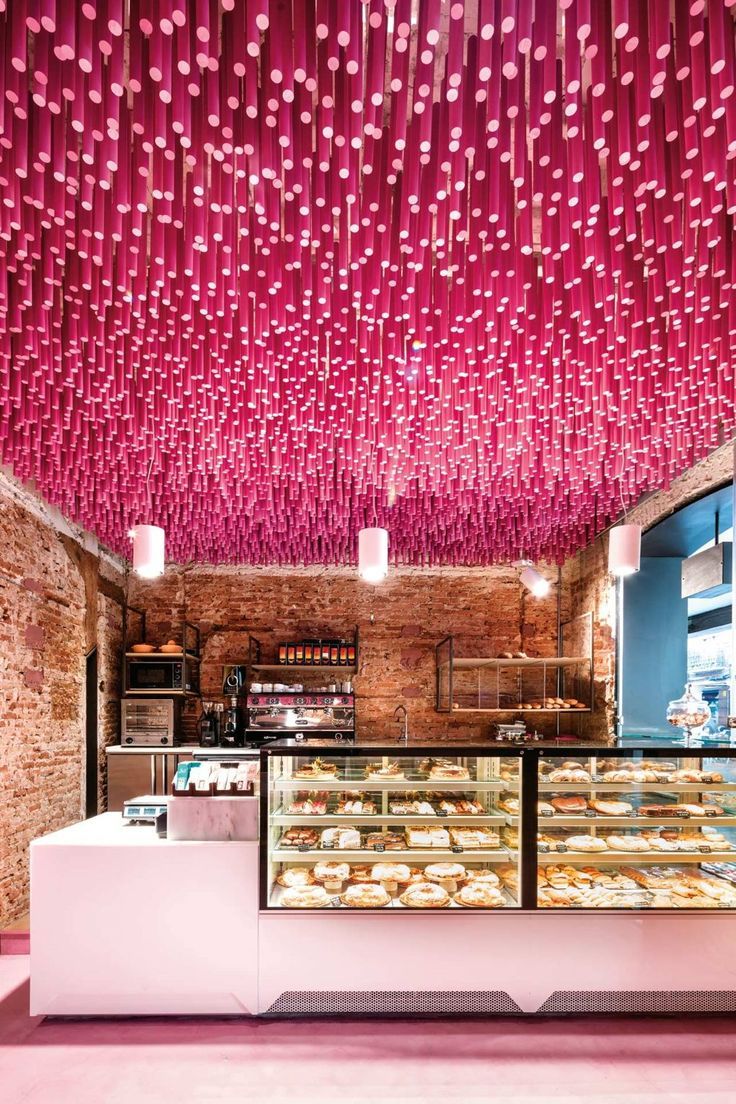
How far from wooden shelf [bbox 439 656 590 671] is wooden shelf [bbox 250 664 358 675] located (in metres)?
1.32

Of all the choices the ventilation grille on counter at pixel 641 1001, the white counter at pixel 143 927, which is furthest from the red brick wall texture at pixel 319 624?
the ventilation grille on counter at pixel 641 1001

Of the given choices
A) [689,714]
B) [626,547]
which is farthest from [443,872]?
[626,547]

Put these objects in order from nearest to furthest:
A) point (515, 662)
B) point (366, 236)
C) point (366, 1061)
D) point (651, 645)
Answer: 1. point (366, 236)
2. point (366, 1061)
3. point (651, 645)
4. point (515, 662)

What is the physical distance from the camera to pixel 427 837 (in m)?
4.78

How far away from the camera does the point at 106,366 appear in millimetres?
3945

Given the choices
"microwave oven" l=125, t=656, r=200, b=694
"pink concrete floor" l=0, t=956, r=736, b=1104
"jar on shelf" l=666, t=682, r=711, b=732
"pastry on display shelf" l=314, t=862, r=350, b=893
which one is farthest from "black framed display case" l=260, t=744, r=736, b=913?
"microwave oven" l=125, t=656, r=200, b=694

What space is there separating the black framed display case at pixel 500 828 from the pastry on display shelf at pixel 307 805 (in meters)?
0.01

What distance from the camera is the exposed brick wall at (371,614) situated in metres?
10.2

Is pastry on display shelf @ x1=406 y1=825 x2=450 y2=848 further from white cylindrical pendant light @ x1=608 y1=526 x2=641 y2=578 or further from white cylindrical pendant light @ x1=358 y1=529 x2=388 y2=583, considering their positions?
white cylindrical pendant light @ x1=608 y1=526 x2=641 y2=578

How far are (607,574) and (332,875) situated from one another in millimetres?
5070

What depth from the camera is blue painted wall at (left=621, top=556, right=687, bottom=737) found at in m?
7.84

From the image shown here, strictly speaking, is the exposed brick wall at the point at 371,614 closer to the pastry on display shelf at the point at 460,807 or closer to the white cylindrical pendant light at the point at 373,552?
the white cylindrical pendant light at the point at 373,552

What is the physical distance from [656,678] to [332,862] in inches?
181

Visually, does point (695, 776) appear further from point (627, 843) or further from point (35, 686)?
point (35, 686)
